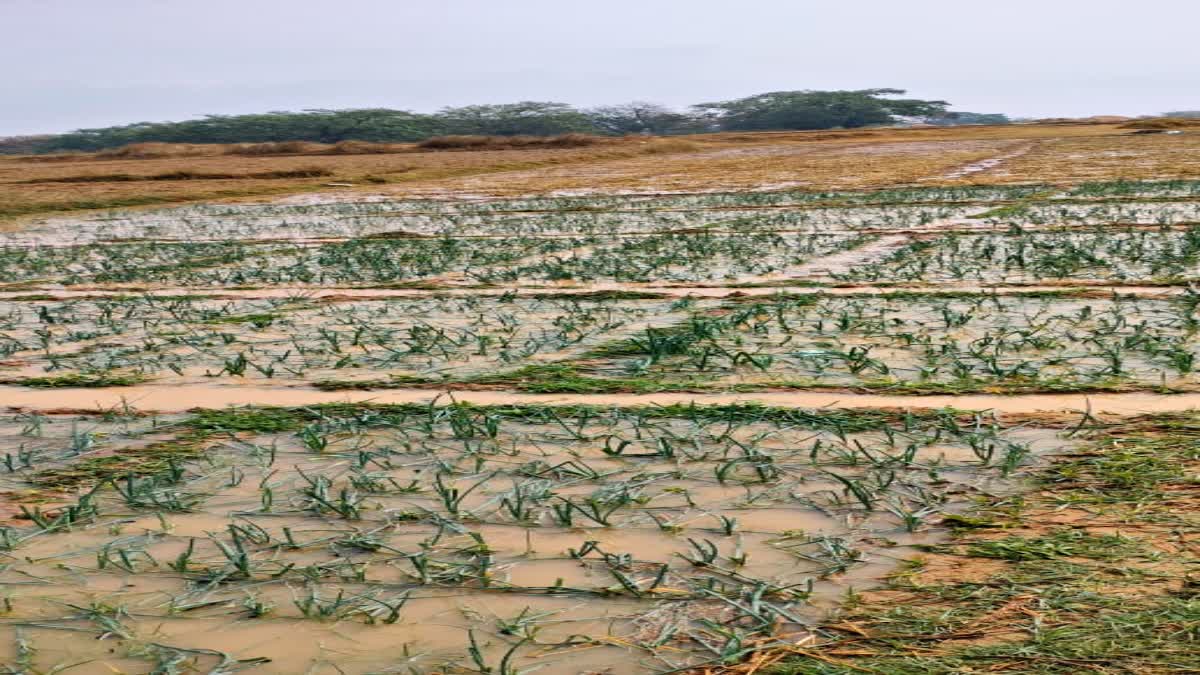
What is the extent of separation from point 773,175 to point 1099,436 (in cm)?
2578

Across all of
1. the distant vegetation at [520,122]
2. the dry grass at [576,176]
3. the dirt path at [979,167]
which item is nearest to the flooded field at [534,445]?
the dry grass at [576,176]

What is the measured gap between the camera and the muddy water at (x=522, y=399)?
16.1ft

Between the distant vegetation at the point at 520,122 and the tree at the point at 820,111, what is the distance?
0.36 ft

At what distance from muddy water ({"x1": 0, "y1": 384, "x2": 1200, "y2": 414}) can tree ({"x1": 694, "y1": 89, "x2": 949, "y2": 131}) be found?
13667cm

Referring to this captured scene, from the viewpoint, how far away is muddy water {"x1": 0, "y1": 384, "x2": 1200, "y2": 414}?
4.90 m

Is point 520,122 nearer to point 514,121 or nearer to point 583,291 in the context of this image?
point 514,121

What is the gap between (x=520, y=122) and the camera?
134875 mm

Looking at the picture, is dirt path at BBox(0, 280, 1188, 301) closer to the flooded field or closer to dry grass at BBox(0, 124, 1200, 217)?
the flooded field

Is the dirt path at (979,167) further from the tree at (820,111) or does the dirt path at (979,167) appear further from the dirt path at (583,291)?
the tree at (820,111)

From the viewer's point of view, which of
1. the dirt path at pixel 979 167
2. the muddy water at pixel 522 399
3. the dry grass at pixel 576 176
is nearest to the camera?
the muddy water at pixel 522 399

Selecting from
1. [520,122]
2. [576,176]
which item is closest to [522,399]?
[576,176]

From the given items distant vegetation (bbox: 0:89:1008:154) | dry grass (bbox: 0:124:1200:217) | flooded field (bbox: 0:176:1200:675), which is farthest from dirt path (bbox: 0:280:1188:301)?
distant vegetation (bbox: 0:89:1008:154)

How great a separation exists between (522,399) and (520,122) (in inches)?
5189

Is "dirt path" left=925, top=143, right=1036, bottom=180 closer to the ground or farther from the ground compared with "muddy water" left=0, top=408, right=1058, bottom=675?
farther from the ground
